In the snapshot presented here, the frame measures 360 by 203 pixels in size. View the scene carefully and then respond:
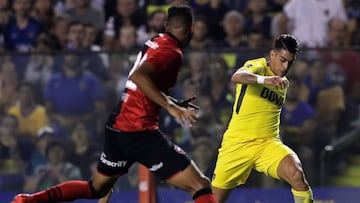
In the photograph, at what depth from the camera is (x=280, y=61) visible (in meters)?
11.2

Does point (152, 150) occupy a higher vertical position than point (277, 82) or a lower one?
lower

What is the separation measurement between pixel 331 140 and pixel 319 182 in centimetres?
56

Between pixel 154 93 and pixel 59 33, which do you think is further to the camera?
pixel 59 33

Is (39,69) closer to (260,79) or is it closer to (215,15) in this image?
(215,15)

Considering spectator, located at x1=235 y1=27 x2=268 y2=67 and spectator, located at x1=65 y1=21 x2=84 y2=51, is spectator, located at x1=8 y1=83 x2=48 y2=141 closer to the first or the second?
spectator, located at x1=65 y1=21 x2=84 y2=51

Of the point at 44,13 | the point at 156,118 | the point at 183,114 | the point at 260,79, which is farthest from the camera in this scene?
the point at 44,13

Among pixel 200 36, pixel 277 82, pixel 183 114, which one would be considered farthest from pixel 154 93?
pixel 200 36

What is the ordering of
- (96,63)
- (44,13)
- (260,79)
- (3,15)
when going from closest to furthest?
(260,79), (96,63), (3,15), (44,13)

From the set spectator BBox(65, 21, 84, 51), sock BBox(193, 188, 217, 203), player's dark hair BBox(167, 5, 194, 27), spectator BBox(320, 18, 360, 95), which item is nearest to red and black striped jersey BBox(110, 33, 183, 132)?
player's dark hair BBox(167, 5, 194, 27)

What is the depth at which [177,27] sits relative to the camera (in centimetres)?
986

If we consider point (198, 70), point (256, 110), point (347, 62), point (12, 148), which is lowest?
point (12, 148)

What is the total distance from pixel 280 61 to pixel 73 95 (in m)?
4.09

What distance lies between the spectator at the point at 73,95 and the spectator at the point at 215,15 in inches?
96.9

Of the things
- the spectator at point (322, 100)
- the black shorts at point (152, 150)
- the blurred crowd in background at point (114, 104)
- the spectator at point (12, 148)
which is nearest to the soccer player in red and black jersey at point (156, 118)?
the black shorts at point (152, 150)
